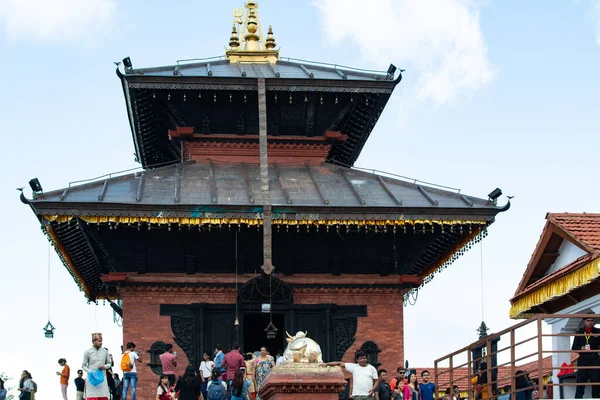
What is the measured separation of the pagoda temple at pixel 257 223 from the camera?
984 inches

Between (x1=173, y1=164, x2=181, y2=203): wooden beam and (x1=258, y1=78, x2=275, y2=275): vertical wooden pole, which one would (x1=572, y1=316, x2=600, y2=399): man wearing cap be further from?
(x1=173, y1=164, x2=181, y2=203): wooden beam

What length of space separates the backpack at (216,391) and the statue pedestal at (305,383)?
342cm

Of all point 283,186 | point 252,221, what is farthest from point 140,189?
point 283,186

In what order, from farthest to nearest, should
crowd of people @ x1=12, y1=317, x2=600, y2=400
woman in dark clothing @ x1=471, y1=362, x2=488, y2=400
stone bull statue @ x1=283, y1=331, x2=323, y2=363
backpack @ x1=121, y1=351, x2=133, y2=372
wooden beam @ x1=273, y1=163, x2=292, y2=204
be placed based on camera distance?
wooden beam @ x1=273, y1=163, x2=292, y2=204 → backpack @ x1=121, y1=351, x2=133, y2=372 → woman in dark clothing @ x1=471, y1=362, x2=488, y2=400 → crowd of people @ x1=12, y1=317, x2=600, y2=400 → stone bull statue @ x1=283, y1=331, x2=323, y2=363

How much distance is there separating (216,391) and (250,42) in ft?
44.7

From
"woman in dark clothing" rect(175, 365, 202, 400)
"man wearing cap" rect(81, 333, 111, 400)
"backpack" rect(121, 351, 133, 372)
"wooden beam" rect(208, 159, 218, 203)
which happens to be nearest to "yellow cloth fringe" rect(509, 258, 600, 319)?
"woman in dark clothing" rect(175, 365, 202, 400)

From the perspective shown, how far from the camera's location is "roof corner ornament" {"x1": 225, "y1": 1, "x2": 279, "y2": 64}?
31.5 meters

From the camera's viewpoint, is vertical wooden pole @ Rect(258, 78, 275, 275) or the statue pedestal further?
vertical wooden pole @ Rect(258, 78, 275, 275)

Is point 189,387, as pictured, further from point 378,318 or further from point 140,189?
point 378,318

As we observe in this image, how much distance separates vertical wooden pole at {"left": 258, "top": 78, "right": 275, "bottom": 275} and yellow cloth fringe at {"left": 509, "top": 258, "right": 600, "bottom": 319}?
16.7 ft

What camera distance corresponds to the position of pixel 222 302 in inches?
1037

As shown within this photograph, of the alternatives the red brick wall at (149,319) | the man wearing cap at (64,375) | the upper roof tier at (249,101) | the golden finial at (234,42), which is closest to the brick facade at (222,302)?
the red brick wall at (149,319)

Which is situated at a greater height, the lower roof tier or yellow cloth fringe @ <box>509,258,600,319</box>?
the lower roof tier

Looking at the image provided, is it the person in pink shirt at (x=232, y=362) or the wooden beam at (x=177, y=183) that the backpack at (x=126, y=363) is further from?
the wooden beam at (x=177, y=183)
